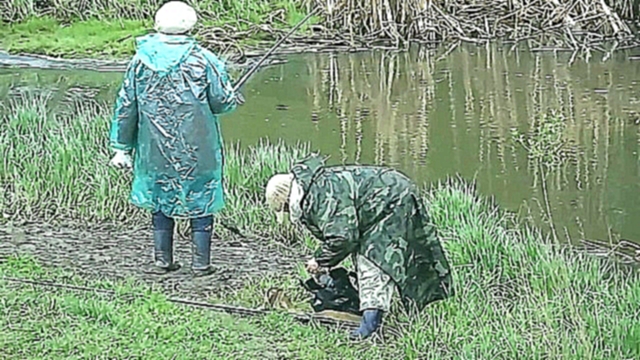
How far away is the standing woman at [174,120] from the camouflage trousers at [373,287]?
4.04 feet

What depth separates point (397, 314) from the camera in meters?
5.26

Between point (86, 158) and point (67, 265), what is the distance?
1740 millimetres

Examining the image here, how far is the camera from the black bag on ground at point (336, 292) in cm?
529

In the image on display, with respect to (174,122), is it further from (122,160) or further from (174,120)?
(122,160)

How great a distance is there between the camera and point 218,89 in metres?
5.82

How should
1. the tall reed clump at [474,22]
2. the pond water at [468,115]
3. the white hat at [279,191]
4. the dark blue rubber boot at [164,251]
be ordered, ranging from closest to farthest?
the white hat at [279,191]
the dark blue rubber boot at [164,251]
the pond water at [468,115]
the tall reed clump at [474,22]

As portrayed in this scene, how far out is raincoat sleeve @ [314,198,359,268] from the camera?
4.81 m

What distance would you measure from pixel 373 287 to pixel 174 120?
4.77ft

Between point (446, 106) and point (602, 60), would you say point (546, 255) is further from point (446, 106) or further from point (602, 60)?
point (602, 60)

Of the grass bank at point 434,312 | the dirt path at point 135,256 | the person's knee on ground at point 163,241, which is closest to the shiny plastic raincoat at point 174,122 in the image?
the person's knee on ground at point 163,241

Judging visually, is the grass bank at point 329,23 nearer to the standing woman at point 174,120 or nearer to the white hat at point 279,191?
the standing woman at point 174,120

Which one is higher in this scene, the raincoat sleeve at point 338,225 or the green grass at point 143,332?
the raincoat sleeve at point 338,225

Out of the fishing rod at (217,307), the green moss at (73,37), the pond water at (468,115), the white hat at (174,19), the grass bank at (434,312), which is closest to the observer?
the grass bank at (434,312)

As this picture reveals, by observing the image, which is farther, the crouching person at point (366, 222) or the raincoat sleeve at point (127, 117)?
the raincoat sleeve at point (127, 117)
